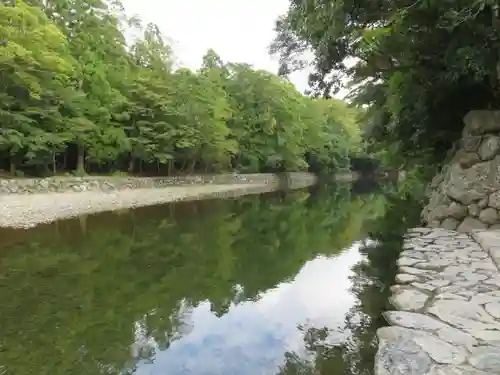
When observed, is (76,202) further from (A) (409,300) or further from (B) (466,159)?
(A) (409,300)

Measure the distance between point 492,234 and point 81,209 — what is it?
11.7 metres

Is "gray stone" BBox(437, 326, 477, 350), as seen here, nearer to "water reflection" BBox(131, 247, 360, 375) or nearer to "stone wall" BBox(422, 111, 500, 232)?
"water reflection" BBox(131, 247, 360, 375)

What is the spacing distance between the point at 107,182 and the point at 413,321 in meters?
17.0

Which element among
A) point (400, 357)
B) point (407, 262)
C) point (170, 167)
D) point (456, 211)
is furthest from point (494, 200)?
point (170, 167)

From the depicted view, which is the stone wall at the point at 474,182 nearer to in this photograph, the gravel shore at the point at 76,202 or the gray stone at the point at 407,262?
the gray stone at the point at 407,262

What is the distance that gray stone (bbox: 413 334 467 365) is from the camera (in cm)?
232

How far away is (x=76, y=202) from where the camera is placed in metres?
14.5

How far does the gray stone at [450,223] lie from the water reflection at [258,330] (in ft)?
5.27

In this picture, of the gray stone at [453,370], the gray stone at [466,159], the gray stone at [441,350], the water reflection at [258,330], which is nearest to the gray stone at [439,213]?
the gray stone at [466,159]

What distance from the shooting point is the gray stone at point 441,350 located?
7.61 feet

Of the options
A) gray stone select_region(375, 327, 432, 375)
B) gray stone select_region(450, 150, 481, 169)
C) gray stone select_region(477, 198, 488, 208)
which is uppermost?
gray stone select_region(450, 150, 481, 169)

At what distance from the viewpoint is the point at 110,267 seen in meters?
6.96

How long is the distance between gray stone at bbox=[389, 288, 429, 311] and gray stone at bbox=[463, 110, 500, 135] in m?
3.89

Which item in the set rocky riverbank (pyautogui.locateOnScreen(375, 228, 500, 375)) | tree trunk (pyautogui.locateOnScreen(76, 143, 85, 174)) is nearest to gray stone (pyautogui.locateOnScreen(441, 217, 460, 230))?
rocky riverbank (pyautogui.locateOnScreen(375, 228, 500, 375))
